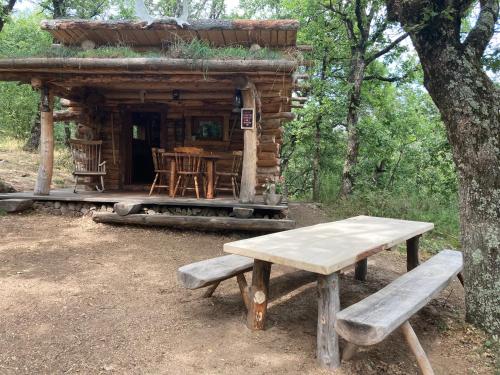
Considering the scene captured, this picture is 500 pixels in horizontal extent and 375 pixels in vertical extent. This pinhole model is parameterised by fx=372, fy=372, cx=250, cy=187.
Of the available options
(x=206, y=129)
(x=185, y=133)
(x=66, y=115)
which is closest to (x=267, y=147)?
(x=206, y=129)

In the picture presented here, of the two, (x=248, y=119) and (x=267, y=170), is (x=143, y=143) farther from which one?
(x=248, y=119)

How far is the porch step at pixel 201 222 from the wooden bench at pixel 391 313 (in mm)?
2922

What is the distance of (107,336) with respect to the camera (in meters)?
2.95

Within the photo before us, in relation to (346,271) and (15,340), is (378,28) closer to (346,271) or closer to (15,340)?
(346,271)

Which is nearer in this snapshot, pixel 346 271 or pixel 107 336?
pixel 107 336

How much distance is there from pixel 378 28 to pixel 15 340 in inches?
466

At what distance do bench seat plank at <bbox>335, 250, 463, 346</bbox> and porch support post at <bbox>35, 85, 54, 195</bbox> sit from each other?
6.59 m

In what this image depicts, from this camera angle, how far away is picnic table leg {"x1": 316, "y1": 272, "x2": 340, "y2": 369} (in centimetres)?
265

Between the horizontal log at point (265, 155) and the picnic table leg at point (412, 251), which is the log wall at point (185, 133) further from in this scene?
the picnic table leg at point (412, 251)

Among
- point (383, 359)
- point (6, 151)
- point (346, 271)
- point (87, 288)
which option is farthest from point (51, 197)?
point (6, 151)

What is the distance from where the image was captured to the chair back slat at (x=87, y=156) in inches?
325

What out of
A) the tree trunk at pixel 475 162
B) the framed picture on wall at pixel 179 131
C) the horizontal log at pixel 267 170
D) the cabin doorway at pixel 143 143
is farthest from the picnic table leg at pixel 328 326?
the cabin doorway at pixel 143 143

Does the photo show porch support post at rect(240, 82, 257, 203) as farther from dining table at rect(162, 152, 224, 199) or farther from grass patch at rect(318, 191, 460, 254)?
grass patch at rect(318, 191, 460, 254)

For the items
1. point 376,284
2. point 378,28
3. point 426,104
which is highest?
point 378,28
